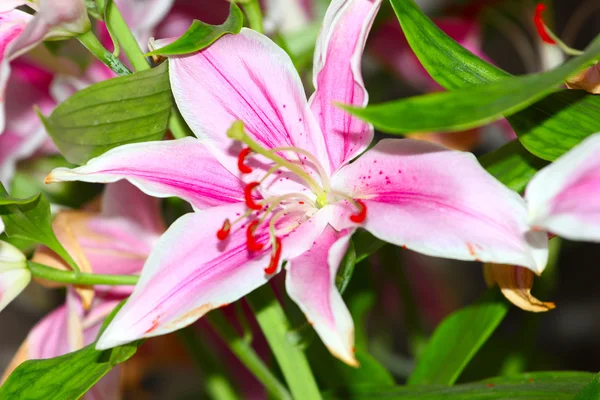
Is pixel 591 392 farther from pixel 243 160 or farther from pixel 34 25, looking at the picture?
pixel 34 25

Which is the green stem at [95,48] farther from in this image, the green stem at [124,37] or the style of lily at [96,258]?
the style of lily at [96,258]

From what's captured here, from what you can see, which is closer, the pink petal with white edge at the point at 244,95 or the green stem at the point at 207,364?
the pink petal with white edge at the point at 244,95

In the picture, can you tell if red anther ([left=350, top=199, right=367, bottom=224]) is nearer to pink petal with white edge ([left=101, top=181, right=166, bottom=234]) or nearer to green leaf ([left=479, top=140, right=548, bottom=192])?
green leaf ([left=479, top=140, right=548, bottom=192])

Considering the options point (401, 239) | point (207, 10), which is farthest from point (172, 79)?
point (207, 10)

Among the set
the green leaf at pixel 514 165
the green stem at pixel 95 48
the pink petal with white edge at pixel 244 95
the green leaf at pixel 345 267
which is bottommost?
the green leaf at pixel 345 267

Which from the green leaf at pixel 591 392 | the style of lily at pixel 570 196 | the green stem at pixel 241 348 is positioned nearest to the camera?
the style of lily at pixel 570 196

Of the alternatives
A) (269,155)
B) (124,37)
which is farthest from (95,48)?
(269,155)

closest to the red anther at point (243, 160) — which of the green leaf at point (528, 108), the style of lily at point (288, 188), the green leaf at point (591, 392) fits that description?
the style of lily at point (288, 188)
